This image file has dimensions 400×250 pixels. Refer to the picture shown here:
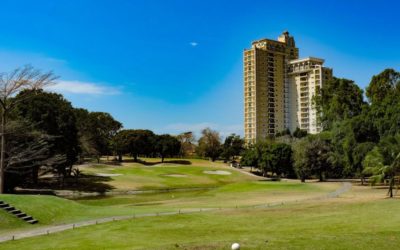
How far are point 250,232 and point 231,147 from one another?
108 metres

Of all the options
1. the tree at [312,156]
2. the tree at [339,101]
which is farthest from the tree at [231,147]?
the tree at [312,156]

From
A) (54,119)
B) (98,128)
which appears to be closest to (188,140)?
(98,128)

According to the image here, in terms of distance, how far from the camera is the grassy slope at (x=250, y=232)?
14367 mm

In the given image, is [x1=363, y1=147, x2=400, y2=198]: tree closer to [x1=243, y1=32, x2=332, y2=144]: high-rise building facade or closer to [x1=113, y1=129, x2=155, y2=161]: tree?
[x1=113, y1=129, x2=155, y2=161]: tree

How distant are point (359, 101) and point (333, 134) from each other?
13.0m

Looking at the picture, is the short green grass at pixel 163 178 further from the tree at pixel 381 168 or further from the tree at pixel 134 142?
the tree at pixel 381 168

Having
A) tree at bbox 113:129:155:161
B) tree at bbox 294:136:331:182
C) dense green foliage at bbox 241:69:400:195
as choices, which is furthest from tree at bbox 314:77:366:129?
tree at bbox 113:129:155:161

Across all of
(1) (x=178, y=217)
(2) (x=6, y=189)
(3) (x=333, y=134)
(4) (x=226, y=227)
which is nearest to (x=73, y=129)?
(2) (x=6, y=189)

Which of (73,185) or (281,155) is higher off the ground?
(281,155)

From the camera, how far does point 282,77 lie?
613 ft

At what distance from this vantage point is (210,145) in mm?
131875

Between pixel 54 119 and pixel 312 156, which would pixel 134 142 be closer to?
pixel 54 119

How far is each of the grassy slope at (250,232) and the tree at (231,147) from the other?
3848 inches

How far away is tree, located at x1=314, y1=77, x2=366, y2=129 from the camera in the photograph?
7444cm
